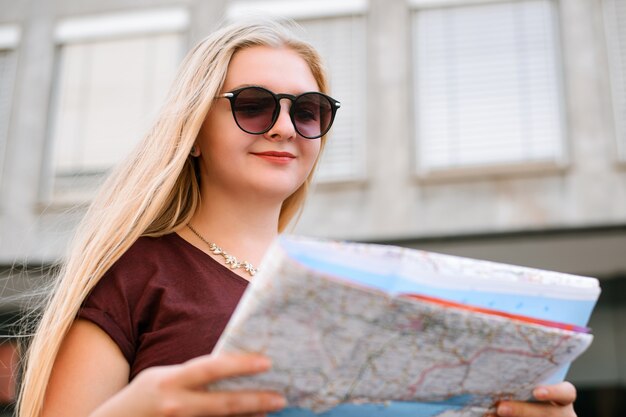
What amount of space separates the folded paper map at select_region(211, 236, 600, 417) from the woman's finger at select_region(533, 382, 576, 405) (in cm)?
1

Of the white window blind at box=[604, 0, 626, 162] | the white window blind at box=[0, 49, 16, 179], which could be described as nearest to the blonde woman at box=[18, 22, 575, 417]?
the white window blind at box=[604, 0, 626, 162]

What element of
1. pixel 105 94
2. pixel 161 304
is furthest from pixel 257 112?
pixel 105 94

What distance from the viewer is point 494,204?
6891 millimetres

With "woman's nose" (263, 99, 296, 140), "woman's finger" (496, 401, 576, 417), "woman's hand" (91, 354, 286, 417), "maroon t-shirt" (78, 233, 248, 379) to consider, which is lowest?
"woman's finger" (496, 401, 576, 417)

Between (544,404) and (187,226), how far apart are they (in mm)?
737

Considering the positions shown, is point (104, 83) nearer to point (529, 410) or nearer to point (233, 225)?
point (233, 225)

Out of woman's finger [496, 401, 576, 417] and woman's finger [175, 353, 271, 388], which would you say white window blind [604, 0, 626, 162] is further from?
woman's finger [175, 353, 271, 388]

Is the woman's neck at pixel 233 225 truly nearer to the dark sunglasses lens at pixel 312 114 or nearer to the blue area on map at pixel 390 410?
the dark sunglasses lens at pixel 312 114

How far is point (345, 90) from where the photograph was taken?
7410 mm

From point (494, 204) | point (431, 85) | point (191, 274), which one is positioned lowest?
point (191, 274)

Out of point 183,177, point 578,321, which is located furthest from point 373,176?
point 578,321

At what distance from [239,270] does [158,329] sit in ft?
0.74

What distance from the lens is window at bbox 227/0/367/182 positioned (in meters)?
7.28

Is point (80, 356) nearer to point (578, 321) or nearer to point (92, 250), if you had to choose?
point (92, 250)
